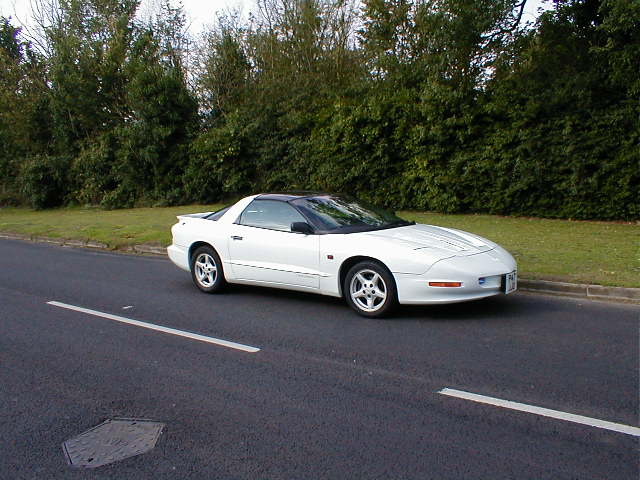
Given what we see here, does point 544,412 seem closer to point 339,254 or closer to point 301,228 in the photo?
point 339,254

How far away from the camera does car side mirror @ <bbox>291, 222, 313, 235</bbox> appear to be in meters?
6.94

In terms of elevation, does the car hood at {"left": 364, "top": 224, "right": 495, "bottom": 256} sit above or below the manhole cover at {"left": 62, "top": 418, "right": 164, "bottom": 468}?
above

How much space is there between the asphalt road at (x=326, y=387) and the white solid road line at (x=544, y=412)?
7 cm

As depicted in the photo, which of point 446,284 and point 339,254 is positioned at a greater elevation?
point 339,254

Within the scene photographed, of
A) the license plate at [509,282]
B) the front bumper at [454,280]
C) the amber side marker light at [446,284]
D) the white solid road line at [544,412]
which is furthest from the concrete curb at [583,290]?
the white solid road line at [544,412]

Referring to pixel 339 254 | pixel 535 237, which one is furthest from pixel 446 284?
pixel 535 237

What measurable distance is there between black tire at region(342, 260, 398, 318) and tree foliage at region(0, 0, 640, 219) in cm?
797

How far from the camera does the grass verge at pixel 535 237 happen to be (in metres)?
8.05

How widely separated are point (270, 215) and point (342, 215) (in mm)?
980

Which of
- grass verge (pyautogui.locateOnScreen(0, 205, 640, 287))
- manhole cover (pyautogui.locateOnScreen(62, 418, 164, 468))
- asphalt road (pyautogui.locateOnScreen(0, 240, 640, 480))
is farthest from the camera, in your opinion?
A: grass verge (pyautogui.locateOnScreen(0, 205, 640, 287))

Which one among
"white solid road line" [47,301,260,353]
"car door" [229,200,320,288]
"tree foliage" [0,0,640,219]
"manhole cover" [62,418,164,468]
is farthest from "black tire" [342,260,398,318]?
"tree foliage" [0,0,640,219]

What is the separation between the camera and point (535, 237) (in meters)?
11.6

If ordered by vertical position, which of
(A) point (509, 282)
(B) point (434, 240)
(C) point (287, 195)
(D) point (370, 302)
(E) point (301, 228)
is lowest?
(D) point (370, 302)

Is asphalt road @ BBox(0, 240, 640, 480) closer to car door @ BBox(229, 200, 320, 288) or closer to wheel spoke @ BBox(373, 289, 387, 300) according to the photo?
wheel spoke @ BBox(373, 289, 387, 300)
